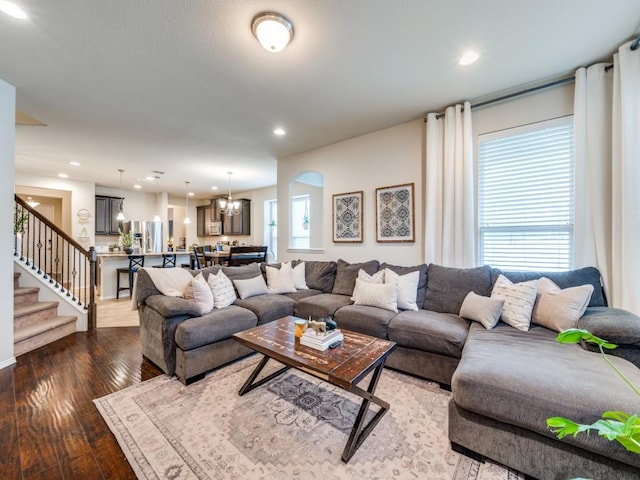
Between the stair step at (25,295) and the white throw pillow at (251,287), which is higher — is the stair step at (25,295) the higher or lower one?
the lower one

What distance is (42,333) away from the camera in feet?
10.3

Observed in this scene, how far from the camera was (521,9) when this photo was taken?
1794 millimetres

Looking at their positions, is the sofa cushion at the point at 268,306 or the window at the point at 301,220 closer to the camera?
the sofa cushion at the point at 268,306

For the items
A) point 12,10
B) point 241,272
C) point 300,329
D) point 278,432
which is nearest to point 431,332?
point 300,329

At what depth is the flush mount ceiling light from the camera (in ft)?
5.92

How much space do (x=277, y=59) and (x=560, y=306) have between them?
304 cm

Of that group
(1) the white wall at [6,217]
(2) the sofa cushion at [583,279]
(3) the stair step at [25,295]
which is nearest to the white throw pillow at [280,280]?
(1) the white wall at [6,217]

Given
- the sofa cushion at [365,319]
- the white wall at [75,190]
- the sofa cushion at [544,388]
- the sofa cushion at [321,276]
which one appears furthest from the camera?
the white wall at [75,190]

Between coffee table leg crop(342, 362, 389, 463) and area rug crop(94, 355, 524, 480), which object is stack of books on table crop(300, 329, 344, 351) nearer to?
coffee table leg crop(342, 362, 389, 463)

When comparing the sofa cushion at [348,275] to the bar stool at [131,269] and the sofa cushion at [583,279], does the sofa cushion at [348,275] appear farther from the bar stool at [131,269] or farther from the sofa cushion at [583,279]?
the bar stool at [131,269]

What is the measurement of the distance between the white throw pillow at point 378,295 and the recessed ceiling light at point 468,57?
2154 mm

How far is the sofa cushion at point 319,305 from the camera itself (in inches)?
119

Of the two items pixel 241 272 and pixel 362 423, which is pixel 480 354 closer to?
pixel 362 423

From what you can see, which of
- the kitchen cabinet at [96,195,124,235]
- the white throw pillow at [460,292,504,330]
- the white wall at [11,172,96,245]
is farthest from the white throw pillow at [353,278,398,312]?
the white wall at [11,172,96,245]
